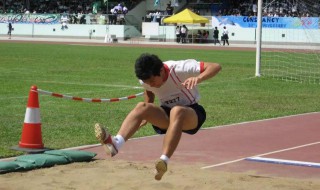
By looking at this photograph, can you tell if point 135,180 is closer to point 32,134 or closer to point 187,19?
point 32,134

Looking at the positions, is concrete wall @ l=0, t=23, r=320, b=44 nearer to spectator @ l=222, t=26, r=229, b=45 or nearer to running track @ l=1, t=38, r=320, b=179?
spectator @ l=222, t=26, r=229, b=45

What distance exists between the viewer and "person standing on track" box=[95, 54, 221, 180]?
7.39m

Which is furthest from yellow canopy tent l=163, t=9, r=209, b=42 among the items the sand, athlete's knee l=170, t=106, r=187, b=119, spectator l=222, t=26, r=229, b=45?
athlete's knee l=170, t=106, r=187, b=119

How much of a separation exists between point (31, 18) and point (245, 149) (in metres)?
59.9

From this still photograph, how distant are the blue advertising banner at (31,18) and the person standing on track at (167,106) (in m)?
60.7

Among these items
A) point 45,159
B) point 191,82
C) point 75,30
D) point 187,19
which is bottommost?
point 45,159

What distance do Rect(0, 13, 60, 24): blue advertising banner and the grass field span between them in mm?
35803

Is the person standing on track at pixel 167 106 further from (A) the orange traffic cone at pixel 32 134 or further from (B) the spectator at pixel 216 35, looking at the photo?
(B) the spectator at pixel 216 35

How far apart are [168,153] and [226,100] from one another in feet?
37.1

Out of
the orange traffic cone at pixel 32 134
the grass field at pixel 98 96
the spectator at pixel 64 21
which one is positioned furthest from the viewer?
the spectator at pixel 64 21

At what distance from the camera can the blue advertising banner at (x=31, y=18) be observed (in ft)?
222

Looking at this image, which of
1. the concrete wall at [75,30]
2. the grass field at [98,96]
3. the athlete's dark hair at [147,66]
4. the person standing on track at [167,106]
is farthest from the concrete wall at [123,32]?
the athlete's dark hair at [147,66]

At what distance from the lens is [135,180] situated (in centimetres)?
868

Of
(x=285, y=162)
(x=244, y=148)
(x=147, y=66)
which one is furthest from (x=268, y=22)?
(x=147, y=66)
